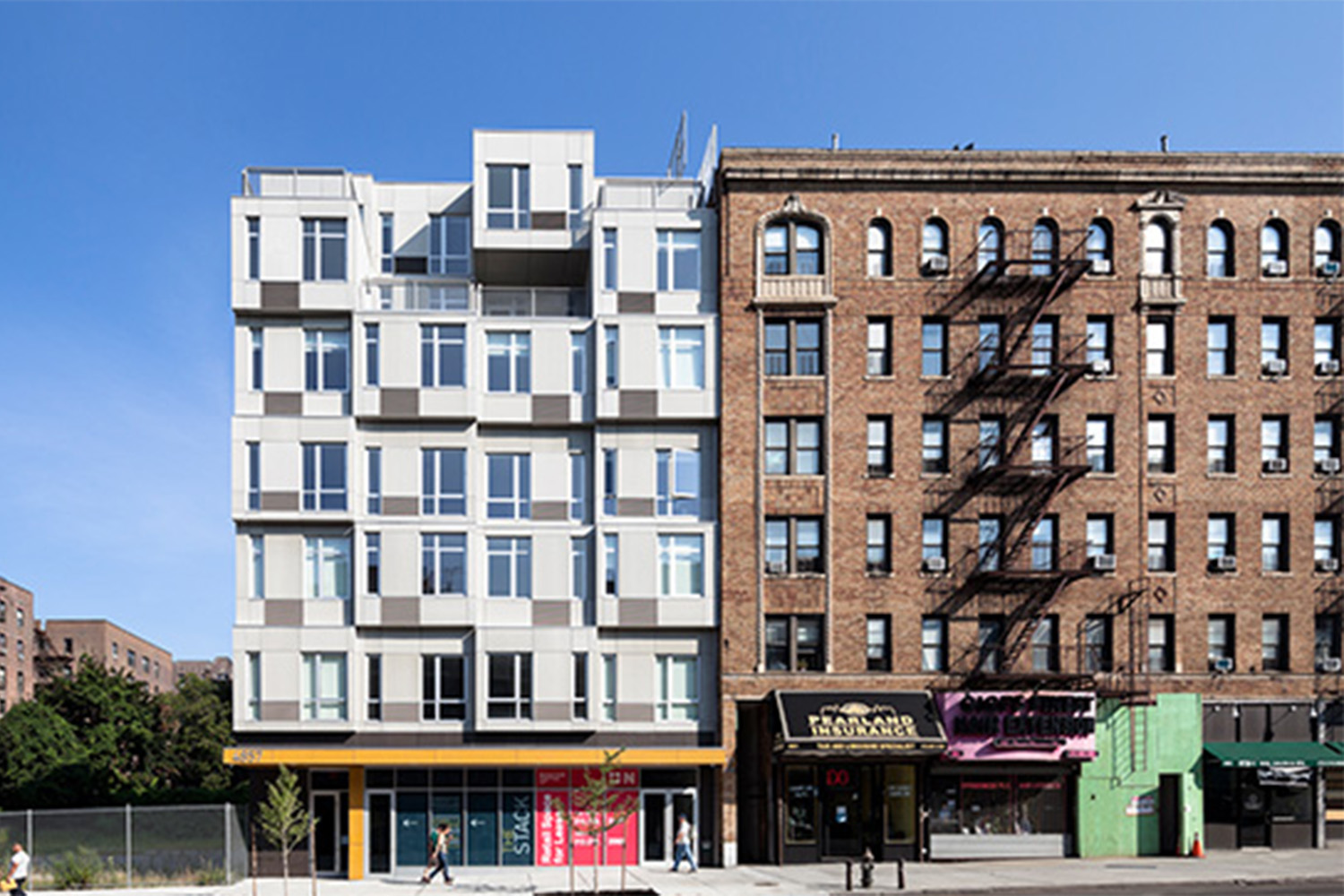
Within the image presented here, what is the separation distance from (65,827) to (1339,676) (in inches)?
1521

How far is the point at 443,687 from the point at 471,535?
4790 mm

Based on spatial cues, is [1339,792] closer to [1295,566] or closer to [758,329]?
[1295,566]

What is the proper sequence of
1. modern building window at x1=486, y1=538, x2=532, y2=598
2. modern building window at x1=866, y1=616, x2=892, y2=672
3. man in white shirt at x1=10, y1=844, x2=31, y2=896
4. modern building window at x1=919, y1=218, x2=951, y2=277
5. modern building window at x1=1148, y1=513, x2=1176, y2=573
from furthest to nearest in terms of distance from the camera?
modern building window at x1=1148, y1=513, x2=1176, y2=573 < modern building window at x1=919, y1=218, x2=951, y2=277 < modern building window at x1=866, y1=616, x2=892, y2=672 < modern building window at x1=486, y1=538, x2=532, y2=598 < man in white shirt at x1=10, y1=844, x2=31, y2=896

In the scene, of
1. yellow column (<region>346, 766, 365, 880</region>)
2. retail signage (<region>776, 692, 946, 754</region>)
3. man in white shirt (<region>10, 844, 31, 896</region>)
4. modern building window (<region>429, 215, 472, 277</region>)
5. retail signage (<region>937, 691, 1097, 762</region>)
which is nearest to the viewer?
man in white shirt (<region>10, 844, 31, 896</region>)

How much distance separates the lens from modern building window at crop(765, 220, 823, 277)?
37.2 metres

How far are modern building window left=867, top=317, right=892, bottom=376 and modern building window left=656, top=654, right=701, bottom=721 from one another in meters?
11.0

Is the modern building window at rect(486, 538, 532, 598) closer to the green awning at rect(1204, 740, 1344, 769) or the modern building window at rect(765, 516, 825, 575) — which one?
the modern building window at rect(765, 516, 825, 575)

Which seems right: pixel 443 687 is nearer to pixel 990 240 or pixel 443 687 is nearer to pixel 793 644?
pixel 793 644

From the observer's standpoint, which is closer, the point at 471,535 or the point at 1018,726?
the point at 1018,726

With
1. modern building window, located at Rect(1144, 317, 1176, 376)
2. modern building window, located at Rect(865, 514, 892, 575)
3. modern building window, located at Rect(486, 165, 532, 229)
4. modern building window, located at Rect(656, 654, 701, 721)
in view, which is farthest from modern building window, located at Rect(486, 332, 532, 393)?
modern building window, located at Rect(1144, 317, 1176, 376)

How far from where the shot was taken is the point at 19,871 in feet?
91.6

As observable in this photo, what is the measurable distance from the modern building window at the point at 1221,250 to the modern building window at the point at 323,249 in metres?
28.1

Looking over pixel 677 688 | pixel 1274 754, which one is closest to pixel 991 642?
pixel 1274 754

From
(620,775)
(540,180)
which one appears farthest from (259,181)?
(620,775)
